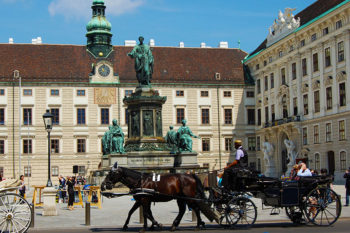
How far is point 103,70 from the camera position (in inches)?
2384

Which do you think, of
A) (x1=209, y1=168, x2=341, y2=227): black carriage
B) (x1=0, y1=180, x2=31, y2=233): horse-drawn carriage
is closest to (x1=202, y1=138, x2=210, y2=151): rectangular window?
(x1=209, y1=168, x2=341, y2=227): black carriage

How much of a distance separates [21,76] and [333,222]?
49186 mm

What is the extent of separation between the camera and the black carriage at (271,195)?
46.2ft

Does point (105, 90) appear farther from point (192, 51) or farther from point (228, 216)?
point (228, 216)

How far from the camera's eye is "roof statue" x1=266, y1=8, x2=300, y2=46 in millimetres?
54000

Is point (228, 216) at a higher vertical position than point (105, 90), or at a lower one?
lower

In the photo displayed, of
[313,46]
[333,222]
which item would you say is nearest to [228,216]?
[333,222]

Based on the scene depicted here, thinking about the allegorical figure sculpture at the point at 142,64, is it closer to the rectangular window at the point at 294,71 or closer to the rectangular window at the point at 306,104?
the rectangular window at the point at 306,104

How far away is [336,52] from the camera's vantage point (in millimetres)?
45906

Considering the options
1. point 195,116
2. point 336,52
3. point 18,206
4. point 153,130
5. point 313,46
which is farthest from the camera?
point 195,116

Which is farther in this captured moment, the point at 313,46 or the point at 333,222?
the point at 313,46

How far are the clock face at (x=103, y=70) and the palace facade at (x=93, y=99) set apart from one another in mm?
103

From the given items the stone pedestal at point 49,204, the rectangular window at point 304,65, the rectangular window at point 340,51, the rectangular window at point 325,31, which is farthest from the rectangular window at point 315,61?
the stone pedestal at point 49,204

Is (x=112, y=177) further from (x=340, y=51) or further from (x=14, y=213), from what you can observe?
(x=340, y=51)
